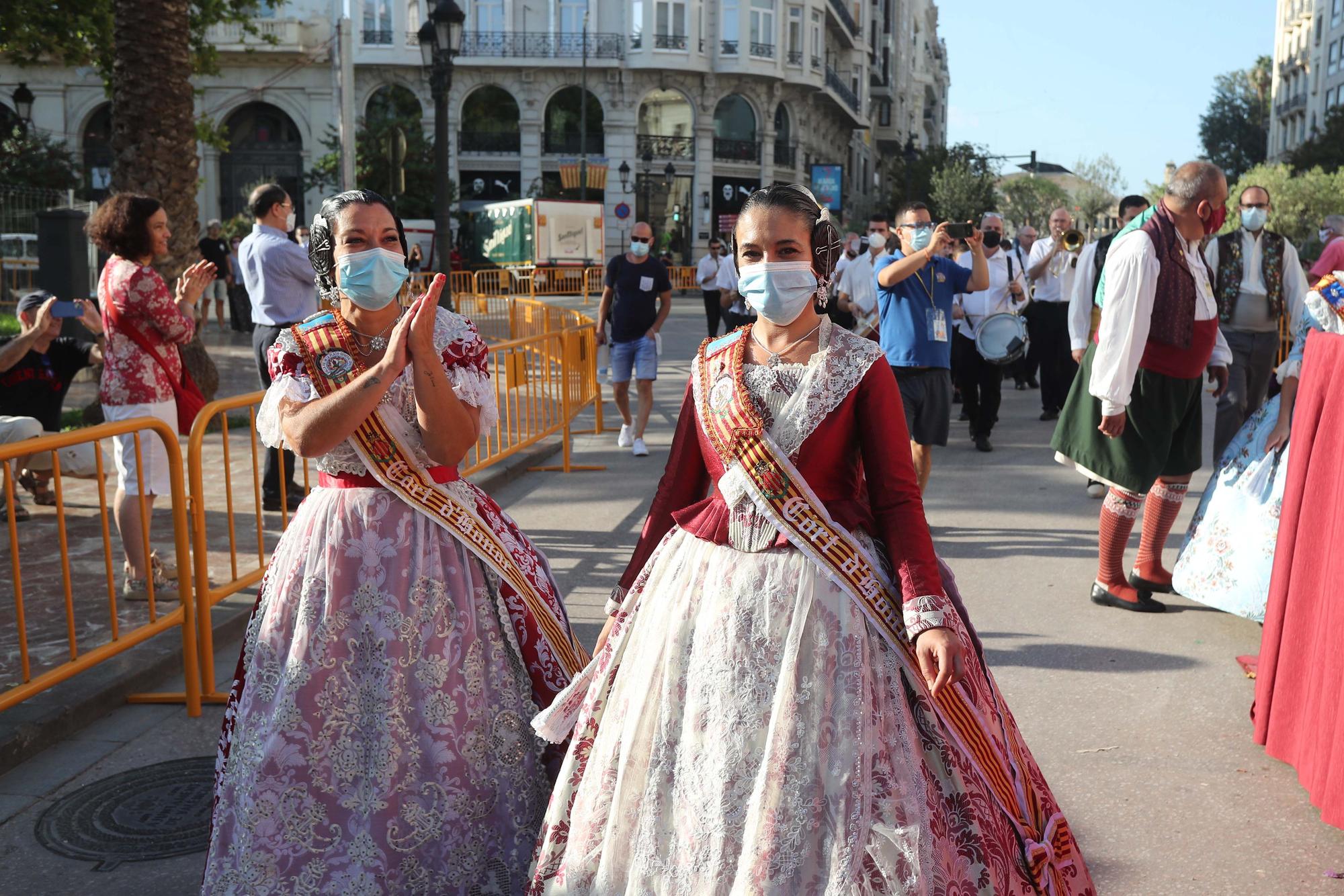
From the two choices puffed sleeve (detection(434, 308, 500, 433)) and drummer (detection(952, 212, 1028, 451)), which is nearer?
puffed sleeve (detection(434, 308, 500, 433))

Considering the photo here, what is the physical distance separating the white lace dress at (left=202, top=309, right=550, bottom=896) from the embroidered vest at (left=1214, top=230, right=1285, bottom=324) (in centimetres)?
632

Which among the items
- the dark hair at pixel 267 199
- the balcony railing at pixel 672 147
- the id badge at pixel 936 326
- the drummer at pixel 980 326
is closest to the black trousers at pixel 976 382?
the drummer at pixel 980 326

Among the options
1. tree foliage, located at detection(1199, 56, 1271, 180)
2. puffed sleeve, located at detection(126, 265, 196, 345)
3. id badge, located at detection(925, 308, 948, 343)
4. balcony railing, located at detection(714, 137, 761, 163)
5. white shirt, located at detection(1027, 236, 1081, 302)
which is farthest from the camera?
tree foliage, located at detection(1199, 56, 1271, 180)

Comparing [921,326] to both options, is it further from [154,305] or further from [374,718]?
[374,718]

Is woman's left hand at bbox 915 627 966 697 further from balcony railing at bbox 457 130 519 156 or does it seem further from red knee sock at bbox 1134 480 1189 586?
balcony railing at bbox 457 130 519 156

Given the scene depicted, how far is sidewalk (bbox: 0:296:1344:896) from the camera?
11.7 feet

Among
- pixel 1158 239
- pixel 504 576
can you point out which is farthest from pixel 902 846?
pixel 1158 239

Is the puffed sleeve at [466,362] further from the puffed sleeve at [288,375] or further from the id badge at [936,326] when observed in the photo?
the id badge at [936,326]

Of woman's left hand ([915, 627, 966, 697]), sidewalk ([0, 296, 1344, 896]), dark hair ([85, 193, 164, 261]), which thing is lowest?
sidewalk ([0, 296, 1344, 896])

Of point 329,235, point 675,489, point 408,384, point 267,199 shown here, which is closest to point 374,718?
point 408,384

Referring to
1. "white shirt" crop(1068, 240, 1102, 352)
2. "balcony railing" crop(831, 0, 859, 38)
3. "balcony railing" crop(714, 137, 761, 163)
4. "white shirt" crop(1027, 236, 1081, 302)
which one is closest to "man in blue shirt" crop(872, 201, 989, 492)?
"white shirt" crop(1068, 240, 1102, 352)

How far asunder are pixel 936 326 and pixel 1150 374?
1.70m

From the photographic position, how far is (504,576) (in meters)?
3.25

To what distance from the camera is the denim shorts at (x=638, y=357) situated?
10391 millimetres
